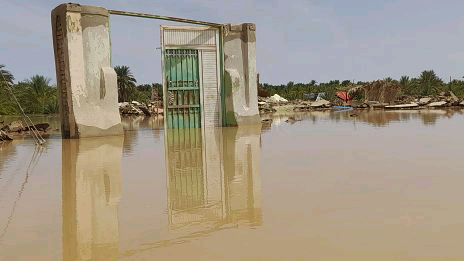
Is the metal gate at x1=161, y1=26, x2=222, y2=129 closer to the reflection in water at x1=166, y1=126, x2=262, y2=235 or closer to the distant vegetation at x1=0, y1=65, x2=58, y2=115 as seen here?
the reflection in water at x1=166, y1=126, x2=262, y2=235

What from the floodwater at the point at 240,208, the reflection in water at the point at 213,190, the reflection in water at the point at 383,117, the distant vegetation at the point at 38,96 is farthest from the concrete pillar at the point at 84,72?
the distant vegetation at the point at 38,96

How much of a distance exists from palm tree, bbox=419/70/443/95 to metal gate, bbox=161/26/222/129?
40749 millimetres

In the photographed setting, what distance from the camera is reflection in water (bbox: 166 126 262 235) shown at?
393 cm

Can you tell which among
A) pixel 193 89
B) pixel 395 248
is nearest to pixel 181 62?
pixel 193 89

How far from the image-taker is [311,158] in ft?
25.7

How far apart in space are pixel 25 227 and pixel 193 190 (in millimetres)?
2034

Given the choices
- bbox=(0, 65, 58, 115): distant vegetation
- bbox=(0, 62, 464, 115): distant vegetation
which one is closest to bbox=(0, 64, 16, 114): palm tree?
bbox=(0, 62, 464, 115): distant vegetation

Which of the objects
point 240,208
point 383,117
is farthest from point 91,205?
point 383,117

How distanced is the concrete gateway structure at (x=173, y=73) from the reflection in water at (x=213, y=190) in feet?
19.3

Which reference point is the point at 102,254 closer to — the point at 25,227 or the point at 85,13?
the point at 25,227

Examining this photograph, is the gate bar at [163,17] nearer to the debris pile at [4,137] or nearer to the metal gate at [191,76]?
the metal gate at [191,76]

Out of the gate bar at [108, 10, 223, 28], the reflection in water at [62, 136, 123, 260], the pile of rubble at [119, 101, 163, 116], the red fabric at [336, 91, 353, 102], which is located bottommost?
the reflection in water at [62, 136, 123, 260]

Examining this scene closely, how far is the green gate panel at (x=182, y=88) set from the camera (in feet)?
56.1

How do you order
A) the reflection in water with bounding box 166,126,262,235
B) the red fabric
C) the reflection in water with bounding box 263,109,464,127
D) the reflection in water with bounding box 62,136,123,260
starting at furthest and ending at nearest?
the red fabric, the reflection in water with bounding box 263,109,464,127, the reflection in water with bounding box 166,126,262,235, the reflection in water with bounding box 62,136,123,260
